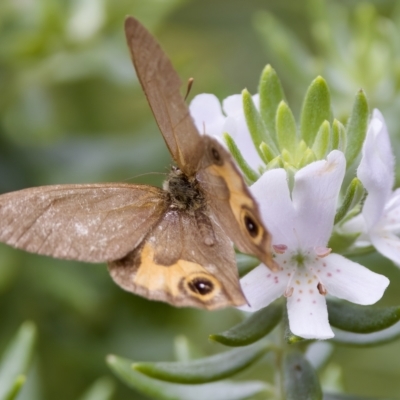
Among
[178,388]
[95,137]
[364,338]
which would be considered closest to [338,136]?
[364,338]

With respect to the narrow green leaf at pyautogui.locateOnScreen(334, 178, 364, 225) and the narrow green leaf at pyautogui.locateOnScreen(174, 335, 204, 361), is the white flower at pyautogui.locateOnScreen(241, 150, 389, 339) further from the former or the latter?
the narrow green leaf at pyautogui.locateOnScreen(174, 335, 204, 361)

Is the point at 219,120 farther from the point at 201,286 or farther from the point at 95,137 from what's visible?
the point at 95,137

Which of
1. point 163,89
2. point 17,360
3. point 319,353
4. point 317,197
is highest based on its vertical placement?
point 163,89

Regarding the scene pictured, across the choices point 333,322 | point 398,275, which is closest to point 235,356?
point 333,322

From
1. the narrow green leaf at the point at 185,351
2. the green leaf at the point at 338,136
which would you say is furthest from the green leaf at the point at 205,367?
the green leaf at the point at 338,136

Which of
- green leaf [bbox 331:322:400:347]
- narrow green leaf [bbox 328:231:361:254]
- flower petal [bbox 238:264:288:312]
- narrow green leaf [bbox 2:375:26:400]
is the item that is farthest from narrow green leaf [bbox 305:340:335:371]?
narrow green leaf [bbox 2:375:26:400]

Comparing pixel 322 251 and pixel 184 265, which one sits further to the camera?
pixel 322 251

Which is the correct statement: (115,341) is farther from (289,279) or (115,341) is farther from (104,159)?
(289,279)
